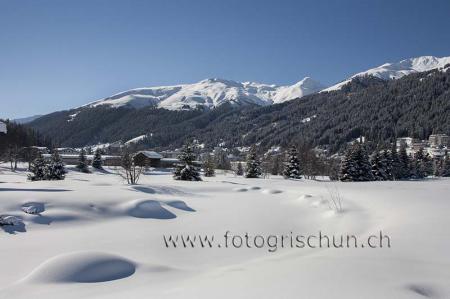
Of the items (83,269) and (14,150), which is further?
(14,150)

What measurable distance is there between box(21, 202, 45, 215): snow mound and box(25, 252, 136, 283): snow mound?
7.78 m

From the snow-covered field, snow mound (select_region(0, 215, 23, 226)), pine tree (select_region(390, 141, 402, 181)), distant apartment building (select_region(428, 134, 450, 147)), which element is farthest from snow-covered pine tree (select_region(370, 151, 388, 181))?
distant apartment building (select_region(428, 134, 450, 147))

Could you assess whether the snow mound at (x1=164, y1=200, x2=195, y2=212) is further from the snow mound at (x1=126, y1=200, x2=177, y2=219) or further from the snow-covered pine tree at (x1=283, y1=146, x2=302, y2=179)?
the snow-covered pine tree at (x1=283, y1=146, x2=302, y2=179)

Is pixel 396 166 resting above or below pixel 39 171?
above

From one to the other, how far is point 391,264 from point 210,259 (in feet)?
16.8

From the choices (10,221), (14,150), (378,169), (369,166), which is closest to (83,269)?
(10,221)

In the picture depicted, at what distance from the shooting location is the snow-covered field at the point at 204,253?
7.41m

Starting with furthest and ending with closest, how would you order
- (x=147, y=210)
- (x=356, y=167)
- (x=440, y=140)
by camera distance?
1. (x=440, y=140)
2. (x=356, y=167)
3. (x=147, y=210)

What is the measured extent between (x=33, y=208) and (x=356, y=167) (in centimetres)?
4747

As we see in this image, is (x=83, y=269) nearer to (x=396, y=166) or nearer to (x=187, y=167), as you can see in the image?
(x=187, y=167)

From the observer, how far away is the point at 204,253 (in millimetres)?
12047

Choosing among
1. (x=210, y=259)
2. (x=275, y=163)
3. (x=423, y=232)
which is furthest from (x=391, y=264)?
(x=275, y=163)

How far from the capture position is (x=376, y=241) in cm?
1104

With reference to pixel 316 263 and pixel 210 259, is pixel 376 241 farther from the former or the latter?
pixel 210 259
